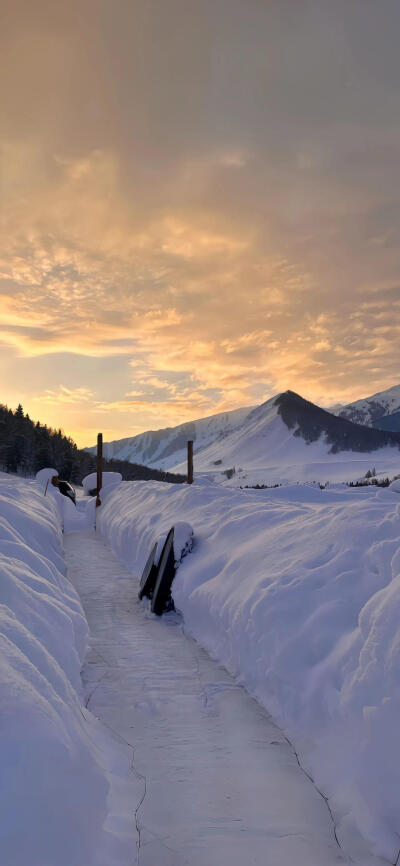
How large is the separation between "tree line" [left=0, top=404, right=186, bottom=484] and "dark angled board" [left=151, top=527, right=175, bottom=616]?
147 ft

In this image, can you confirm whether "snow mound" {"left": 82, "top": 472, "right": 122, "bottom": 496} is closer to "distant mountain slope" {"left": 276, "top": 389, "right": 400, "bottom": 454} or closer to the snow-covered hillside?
the snow-covered hillside

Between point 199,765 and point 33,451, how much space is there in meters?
53.5

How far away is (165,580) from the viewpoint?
7.49 metres

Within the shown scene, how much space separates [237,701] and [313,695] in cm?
99

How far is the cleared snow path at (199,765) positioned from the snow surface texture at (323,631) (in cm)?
18

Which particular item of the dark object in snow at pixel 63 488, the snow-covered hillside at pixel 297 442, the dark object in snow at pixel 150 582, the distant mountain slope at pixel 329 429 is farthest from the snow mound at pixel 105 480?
the distant mountain slope at pixel 329 429

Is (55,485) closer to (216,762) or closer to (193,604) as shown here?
(193,604)

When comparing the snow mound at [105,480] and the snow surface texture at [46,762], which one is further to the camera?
the snow mound at [105,480]

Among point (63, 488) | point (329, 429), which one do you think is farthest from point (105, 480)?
point (329, 429)

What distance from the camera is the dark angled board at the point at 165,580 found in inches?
288

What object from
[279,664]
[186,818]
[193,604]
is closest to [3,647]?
[186,818]

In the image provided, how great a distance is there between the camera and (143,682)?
4930 mm

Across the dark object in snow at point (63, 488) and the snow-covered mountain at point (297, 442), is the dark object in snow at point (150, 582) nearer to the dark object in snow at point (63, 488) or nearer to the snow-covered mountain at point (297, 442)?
the dark object in snow at point (63, 488)

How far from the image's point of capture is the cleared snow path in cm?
269
